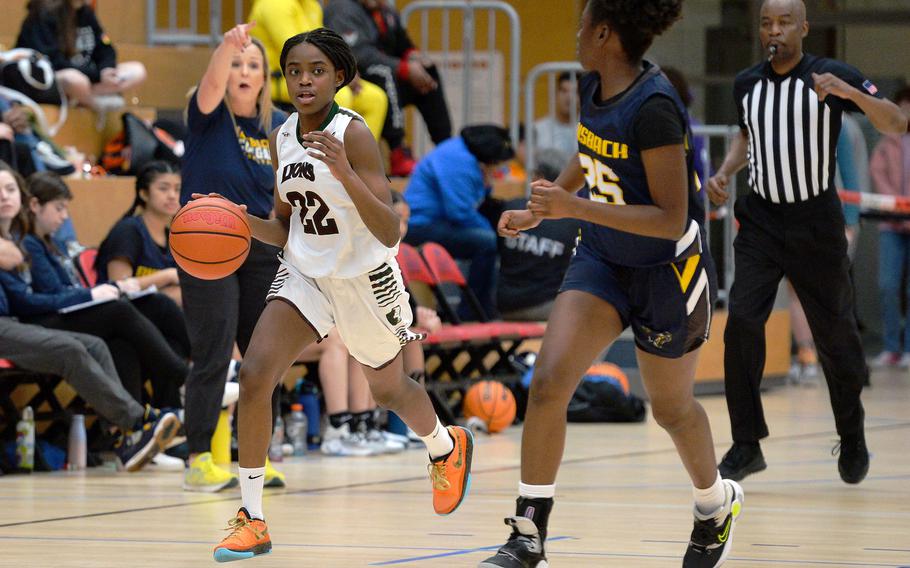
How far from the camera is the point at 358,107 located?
37.0 feet

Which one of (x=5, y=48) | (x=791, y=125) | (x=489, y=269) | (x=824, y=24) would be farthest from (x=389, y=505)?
(x=824, y=24)

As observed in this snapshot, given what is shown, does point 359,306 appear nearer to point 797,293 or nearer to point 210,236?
point 210,236

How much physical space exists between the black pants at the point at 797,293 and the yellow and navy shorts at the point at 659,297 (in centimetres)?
211

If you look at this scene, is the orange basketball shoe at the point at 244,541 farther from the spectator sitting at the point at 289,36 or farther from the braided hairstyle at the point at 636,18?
the spectator sitting at the point at 289,36

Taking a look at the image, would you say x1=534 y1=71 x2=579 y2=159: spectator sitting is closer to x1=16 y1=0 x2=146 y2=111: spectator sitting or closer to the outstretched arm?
x1=16 y1=0 x2=146 y2=111: spectator sitting

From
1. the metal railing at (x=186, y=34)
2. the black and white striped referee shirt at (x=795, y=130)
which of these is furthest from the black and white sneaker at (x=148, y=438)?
the metal railing at (x=186, y=34)

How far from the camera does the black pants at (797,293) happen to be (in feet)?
22.4

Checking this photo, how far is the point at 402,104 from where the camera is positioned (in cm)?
1228

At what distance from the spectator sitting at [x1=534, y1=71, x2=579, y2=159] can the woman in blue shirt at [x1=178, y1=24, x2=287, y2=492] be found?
6018 millimetres

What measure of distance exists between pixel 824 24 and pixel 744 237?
953 centimetres

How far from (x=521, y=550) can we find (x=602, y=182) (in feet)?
3.75

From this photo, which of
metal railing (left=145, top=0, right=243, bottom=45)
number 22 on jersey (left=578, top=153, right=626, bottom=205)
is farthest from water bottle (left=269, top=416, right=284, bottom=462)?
metal railing (left=145, top=0, right=243, bottom=45)

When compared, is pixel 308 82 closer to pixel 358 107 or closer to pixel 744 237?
pixel 744 237

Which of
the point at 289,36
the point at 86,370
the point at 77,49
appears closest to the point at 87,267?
the point at 86,370
